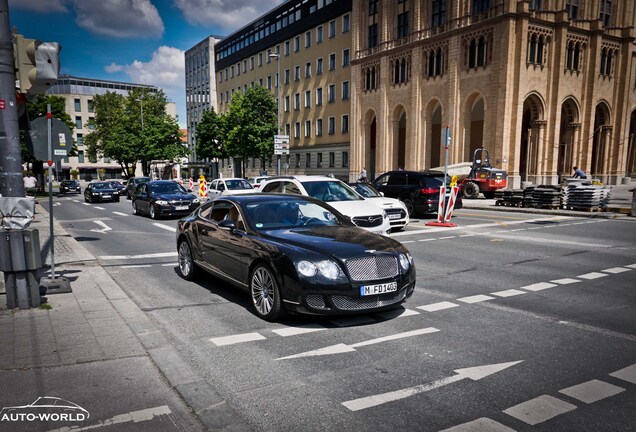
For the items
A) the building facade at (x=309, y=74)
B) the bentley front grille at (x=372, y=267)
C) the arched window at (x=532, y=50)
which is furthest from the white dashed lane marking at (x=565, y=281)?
the building facade at (x=309, y=74)

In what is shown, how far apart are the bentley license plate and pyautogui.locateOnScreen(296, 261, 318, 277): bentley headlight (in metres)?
0.59

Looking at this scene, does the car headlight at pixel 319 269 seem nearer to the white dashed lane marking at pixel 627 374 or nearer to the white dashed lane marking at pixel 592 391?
the white dashed lane marking at pixel 592 391

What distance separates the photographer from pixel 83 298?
21.5 ft

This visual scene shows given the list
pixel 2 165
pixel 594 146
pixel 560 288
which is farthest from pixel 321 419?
pixel 594 146

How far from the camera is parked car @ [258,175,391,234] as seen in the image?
11344 millimetres

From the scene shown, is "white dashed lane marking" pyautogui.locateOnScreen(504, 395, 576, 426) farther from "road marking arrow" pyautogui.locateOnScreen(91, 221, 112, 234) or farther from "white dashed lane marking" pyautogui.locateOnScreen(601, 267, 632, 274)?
"road marking arrow" pyautogui.locateOnScreen(91, 221, 112, 234)

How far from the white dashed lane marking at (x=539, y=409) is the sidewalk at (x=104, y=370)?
2.04m

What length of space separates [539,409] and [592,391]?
25.4 inches

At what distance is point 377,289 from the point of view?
17.7ft

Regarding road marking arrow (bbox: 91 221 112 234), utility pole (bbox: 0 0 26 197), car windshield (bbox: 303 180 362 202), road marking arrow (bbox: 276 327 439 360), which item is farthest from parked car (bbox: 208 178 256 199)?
road marking arrow (bbox: 276 327 439 360)

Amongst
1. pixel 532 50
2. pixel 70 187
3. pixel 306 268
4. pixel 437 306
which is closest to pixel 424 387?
pixel 306 268

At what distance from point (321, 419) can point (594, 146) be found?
49.7 meters

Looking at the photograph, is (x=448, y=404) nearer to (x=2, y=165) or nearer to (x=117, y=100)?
(x=2, y=165)

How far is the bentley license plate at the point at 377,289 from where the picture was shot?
208 inches
